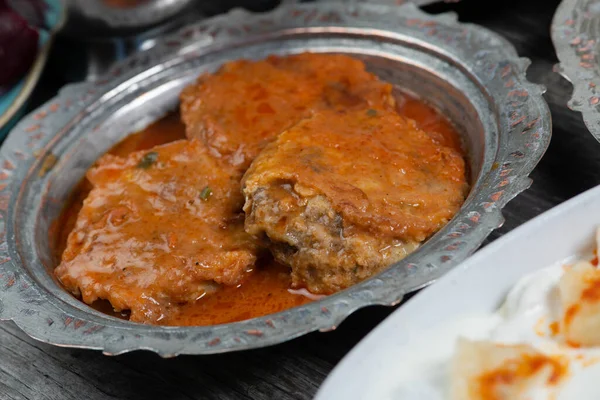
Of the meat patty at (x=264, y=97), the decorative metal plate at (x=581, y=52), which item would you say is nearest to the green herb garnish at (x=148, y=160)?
the meat patty at (x=264, y=97)

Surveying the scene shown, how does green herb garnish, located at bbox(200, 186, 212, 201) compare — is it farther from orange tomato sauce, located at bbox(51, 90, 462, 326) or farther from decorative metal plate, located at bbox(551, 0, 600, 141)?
decorative metal plate, located at bbox(551, 0, 600, 141)

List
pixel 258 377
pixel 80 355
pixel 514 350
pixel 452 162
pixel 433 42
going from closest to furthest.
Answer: pixel 514 350 < pixel 258 377 < pixel 80 355 < pixel 452 162 < pixel 433 42

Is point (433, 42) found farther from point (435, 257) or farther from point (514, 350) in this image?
point (514, 350)

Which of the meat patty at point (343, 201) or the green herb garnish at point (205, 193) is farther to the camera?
the green herb garnish at point (205, 193)

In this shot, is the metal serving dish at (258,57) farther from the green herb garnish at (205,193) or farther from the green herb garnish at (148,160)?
the green herb garnish at (205,193)

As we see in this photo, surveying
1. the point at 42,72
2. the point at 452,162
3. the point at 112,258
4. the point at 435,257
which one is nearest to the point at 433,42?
the point at 452,162

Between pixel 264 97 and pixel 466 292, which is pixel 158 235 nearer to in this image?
pixel 264 97
